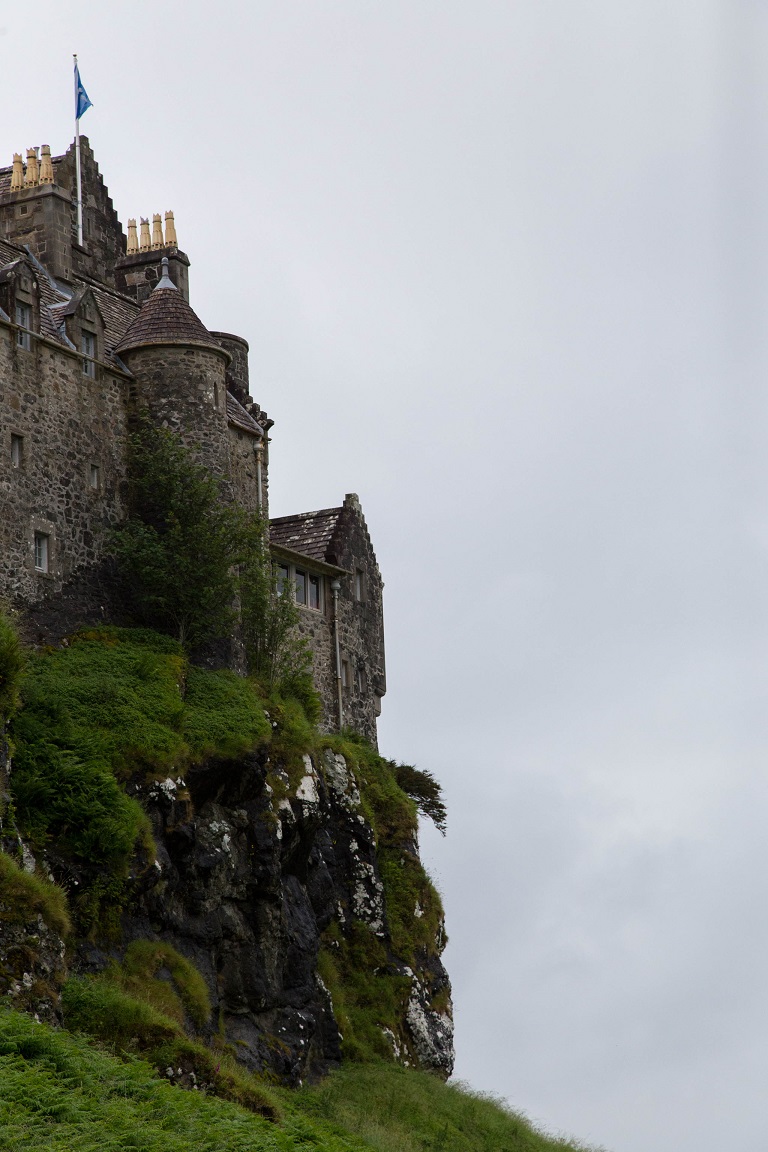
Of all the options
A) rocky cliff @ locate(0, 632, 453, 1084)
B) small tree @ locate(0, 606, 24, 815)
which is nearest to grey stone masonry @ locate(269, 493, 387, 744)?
rocky cliff @ locate(0, 632, 453, 1084)

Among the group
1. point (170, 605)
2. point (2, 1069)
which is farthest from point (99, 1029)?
point (170, 605)

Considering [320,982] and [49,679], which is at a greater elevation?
[49,679]

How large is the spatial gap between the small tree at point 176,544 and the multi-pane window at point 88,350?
2077 millimetres

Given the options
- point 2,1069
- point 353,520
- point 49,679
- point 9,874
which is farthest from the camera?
point 353,520

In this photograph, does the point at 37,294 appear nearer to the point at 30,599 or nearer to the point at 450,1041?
the point at 30,599

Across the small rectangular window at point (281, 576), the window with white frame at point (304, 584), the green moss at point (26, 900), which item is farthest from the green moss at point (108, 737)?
the window with white frame at point (304, 584)

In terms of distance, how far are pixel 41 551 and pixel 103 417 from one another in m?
4.66

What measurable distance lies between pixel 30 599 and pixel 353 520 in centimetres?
1988

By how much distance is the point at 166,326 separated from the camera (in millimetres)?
53969

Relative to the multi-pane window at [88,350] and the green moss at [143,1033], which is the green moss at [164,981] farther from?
the multi-pane window at [88,350]

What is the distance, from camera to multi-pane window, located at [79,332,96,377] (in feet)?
168

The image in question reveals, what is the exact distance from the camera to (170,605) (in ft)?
167

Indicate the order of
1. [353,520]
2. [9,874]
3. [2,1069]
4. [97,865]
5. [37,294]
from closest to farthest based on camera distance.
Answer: [2,1069] → [9,874] → [97,865] → [37,294] → [353,520]

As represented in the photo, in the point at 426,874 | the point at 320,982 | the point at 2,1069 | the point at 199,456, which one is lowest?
the point at 2,1069
